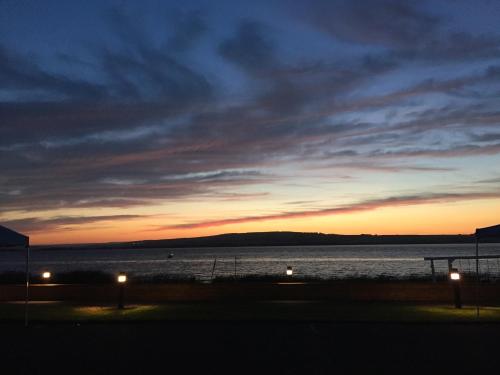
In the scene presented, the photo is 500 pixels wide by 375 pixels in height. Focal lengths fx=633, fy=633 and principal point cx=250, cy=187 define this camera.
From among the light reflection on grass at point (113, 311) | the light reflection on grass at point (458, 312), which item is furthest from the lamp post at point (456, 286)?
the light reflection on grass at point (113, 311)

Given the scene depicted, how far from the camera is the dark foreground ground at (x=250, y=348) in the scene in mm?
9188

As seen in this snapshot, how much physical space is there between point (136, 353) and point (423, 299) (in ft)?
36.8

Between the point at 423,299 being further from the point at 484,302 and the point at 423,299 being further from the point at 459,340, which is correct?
the point at 459,340

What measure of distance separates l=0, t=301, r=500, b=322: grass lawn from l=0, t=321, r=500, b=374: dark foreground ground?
0.74 m

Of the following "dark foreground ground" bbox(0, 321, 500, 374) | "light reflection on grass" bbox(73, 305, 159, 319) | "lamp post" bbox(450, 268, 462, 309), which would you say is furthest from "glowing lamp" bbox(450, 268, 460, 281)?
"light reflection on grass" bbox(73, 305, 159, 319)

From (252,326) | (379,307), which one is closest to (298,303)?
(379,307)

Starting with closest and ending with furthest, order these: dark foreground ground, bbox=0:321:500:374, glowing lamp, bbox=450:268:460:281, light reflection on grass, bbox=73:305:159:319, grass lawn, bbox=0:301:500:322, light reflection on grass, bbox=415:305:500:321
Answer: dark foreground ground, bbox=0:321:500:374
light reflection on grass, bbox=415:305:500:321
grass lawn, bbox=0:301:500:322
light reflection on grass, bbox=73:305:159:319
glowing lamp, bbox=450:268:460:281

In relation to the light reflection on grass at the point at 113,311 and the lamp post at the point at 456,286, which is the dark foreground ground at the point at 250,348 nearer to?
the light reflection on grass at the point at 113,311

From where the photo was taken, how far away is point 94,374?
8.82 metres

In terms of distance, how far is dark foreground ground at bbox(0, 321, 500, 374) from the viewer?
9.19m

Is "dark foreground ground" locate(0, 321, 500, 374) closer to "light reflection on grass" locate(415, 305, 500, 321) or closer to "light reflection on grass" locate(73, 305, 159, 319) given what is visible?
"light reflection on grass" locate(415, 305, 500, 321)

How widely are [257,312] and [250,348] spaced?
18.4ft

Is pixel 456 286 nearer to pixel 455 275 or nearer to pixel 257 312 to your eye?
pixel 455 275

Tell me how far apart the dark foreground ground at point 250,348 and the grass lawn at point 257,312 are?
74 centimetres
